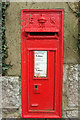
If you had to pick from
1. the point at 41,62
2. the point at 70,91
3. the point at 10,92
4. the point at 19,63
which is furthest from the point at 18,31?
the point at 70,91

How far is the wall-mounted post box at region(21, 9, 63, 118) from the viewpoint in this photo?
214cm

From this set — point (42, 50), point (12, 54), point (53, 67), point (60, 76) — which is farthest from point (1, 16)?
point (60, 76)

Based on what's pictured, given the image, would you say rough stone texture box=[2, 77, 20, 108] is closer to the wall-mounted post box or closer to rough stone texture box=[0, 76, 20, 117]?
rough stone texture box=[0, 76, 20, 117]

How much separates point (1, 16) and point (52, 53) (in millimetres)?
992

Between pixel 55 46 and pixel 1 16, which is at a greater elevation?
pixel 1 16

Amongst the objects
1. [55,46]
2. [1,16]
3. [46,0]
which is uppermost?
[46,0]

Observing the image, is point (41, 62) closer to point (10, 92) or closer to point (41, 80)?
point (41, 80)

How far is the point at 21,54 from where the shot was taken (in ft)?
7.23

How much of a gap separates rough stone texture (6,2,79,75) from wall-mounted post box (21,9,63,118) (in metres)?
0.09

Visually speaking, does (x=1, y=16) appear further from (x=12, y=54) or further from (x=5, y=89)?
(x=5, y=89)

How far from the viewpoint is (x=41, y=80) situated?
7.25ft

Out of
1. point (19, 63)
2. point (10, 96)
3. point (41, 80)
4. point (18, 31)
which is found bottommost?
point (10, 96)

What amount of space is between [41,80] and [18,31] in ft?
2.85

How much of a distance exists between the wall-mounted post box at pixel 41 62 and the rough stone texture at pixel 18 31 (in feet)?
0.30
